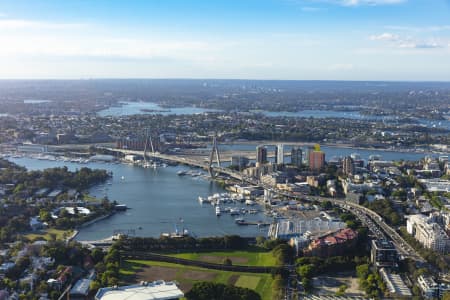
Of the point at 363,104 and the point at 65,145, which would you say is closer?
the point at 65,145

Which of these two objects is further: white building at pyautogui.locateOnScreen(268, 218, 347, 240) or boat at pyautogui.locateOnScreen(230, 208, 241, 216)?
boat at pyautogui.locateOnScreen(230, 208, 241, 216)

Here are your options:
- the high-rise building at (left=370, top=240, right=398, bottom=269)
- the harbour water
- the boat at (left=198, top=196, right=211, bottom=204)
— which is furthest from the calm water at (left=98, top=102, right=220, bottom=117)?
the high-rise building at (left=370, top=240, right=398, bottom=269)

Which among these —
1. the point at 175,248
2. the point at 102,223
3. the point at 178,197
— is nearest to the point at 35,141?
the point at 178,197

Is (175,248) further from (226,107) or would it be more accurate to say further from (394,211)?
(226,107)

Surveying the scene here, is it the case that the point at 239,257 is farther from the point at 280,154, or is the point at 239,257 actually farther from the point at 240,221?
the point at 280,154

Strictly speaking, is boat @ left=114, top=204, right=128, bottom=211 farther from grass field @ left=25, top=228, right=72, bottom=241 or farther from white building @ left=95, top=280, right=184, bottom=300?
white building @ left=95, top=280, right=184, bottom=300

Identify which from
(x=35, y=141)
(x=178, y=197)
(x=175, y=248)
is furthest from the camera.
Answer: (x=35, y=141)
